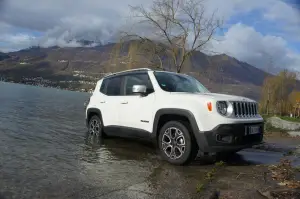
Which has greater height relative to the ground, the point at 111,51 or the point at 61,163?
the point at 111,51

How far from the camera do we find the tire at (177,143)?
5.92m

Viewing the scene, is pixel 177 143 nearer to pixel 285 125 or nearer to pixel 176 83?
pixel 176 83

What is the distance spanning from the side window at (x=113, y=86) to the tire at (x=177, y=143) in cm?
202

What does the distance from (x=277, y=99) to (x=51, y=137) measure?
162 feet

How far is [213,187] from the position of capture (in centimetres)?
452

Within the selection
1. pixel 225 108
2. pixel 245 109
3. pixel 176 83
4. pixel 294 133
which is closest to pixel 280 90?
pixel 294 133

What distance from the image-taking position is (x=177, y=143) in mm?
6094

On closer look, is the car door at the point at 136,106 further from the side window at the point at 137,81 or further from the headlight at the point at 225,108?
the headlight at the point at 225,108

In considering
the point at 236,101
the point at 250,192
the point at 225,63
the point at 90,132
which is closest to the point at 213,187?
the point at 250,192

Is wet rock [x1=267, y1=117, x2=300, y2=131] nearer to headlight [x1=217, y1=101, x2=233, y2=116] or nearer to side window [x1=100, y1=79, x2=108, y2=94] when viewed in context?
side window [x1=100, y1=79, x2=108, y2=94]

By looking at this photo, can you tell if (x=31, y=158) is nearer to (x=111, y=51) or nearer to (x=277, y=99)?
(x=111, y=51)

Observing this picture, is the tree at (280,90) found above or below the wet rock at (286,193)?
above

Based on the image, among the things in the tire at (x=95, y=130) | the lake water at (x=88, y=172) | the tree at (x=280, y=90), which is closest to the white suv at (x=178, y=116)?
the tire at (x=95, y=130)

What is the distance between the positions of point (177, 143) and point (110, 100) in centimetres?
256
